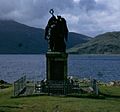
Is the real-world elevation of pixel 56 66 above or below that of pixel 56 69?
above

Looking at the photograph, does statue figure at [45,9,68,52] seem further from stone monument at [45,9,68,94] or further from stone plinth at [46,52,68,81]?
stone plinth at [46,52,68,81]

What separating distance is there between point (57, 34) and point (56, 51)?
180cm

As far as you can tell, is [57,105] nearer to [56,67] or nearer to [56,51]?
[56,67]

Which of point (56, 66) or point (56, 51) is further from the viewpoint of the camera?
point (56, 51)

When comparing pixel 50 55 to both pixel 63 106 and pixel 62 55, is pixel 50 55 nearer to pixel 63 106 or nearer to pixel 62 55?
pixel 62 55

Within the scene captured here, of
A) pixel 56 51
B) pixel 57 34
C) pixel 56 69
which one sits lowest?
pixel 56 69

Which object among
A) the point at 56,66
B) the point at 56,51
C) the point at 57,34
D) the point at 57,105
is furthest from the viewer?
the point at 57,34

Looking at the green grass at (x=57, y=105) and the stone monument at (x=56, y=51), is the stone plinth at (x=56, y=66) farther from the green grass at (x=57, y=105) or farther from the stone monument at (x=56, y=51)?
the green grass at (x=57, y=105)

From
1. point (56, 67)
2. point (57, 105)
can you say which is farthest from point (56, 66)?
point (57, 105)

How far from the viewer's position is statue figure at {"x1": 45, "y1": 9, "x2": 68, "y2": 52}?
4106 cm

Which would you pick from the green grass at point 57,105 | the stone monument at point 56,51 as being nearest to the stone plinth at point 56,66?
the stone monument at point 56,51

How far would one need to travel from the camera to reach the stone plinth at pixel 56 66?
130 feet

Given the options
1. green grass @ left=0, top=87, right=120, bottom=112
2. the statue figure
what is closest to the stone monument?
the statue figure

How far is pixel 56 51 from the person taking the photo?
133 feet
